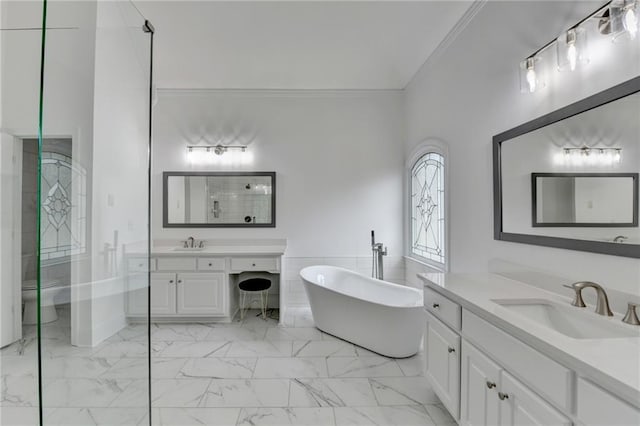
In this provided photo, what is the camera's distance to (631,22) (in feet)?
3.89

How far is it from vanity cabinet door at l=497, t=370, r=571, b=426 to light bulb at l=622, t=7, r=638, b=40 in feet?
4.85

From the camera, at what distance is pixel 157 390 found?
85.1 inches

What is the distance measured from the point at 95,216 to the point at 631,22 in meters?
2.67

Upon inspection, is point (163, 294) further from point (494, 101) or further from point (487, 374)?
point (494, 101)

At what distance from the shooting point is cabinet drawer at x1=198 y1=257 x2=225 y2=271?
3436 millimetres

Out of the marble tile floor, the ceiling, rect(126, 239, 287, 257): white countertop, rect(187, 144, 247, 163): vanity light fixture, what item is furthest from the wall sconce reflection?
the marble tile floor

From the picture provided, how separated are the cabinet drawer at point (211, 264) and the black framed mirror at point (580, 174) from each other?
283 centimetres

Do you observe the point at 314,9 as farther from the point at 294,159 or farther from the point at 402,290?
the point at 402,290

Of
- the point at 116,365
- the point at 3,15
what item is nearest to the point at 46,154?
the point at 116,365

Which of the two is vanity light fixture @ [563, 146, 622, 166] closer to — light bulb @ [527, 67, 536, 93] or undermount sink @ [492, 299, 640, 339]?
light bulb @ [527, 67, 536, 93]

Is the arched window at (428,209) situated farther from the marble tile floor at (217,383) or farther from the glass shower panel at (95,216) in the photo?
the glass shower panel at (95,216)

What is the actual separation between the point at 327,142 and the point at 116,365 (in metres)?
3.20

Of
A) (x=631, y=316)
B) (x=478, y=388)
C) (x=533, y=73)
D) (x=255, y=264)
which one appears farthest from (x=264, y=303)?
(x=533, y=73)

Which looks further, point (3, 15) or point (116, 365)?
point (3, 15)
